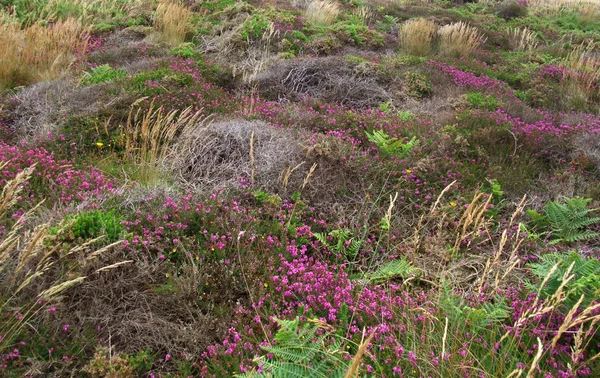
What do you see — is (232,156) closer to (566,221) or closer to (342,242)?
(342,242)

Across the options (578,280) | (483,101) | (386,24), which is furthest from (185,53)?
(386,24)

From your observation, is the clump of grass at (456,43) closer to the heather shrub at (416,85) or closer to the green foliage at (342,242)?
the heather shrub at (416,85)

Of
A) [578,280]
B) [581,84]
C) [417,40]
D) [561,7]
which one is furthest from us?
[561,7]

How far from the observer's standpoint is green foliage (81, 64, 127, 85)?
624 centimetres

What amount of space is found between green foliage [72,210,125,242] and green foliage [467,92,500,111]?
18.3 feet

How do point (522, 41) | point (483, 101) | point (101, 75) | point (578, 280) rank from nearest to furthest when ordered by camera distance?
point (578, 280) < point (101, 75) < point (483, 101) < point (522, 41)

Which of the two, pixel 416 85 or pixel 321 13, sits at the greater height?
pixel 321 13

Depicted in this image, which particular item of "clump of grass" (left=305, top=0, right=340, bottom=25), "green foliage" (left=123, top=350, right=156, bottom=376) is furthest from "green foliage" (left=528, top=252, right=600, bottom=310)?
"clump of grass" (left=305, top=0, right=340, bottom=25)

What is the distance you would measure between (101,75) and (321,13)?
7586 mm

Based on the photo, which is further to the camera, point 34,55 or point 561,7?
point 561,7

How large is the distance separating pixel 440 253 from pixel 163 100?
4010mm

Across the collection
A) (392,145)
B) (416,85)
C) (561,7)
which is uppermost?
(561,7)

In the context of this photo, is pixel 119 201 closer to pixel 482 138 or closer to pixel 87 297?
pixel 87 297

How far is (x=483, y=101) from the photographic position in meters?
6.58
